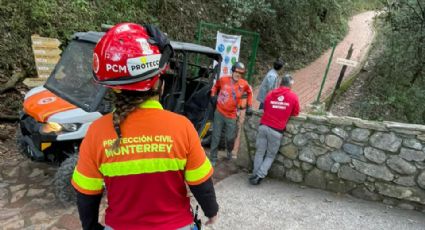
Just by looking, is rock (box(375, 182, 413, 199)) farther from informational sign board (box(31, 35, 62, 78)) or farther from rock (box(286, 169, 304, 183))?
informational sign board (box(31, 35, 62, 78))

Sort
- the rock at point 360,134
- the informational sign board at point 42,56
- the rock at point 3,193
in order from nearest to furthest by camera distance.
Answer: the rock at point 3,193 → the rock at point 360,134 → the informational sign board at point 42,56

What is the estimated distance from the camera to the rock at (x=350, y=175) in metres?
4.80

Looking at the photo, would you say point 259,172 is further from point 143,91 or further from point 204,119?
point 143,91

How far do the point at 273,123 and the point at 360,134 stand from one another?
116 cm

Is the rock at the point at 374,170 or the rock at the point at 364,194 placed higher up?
the rock at the point at 374,170

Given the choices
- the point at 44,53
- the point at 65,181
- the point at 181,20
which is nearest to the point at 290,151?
the point at 65,181

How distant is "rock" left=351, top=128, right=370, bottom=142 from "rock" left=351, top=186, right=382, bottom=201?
2.25ft

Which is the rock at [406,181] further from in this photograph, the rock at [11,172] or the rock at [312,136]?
the rock at [11,172]

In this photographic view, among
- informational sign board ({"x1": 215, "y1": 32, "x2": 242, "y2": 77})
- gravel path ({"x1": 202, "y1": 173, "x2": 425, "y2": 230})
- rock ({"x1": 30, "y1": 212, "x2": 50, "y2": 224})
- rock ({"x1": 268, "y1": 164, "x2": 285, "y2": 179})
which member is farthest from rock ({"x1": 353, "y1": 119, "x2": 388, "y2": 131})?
informational sign board ({"x1": 215, "y1": 32, "x2": 242, "y2": 77})

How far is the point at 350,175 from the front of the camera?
4863 millimetres

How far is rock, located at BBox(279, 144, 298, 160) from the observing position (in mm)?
5172

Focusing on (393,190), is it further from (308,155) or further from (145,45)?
(145,45)

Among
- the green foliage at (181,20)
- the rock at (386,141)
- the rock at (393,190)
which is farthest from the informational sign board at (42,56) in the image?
the rock at (393,190)

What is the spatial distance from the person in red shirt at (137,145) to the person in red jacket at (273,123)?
3407 mm
